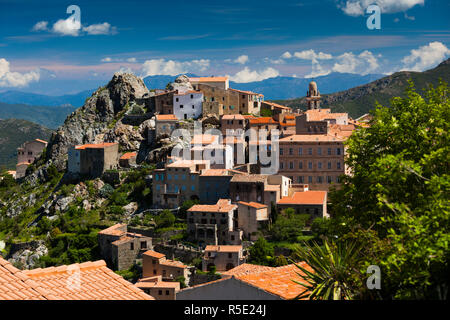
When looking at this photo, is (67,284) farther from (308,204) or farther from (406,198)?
(308,204)

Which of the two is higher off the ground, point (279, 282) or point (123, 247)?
point (279, 282)

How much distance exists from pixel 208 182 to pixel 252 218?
8531mm

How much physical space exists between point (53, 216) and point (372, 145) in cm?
6473

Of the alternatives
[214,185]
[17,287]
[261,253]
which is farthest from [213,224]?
[17,287]

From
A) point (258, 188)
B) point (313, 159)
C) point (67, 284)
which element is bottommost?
point (258, 188)

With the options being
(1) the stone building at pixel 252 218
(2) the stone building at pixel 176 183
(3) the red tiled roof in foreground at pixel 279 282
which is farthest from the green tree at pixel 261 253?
(3) the red tiled roof in foreground at pixel 279 282

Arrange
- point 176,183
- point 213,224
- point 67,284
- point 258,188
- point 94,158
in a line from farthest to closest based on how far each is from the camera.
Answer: point 94,158
point 176,183
point 258,188
point 213,224
point 67,284

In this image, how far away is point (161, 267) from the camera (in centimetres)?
5656

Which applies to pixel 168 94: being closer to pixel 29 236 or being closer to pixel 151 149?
pixel 151 149

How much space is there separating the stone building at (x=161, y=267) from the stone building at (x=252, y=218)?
8.08 m

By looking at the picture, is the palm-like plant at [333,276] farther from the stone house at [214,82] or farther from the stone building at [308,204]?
the stone house at [214,82]

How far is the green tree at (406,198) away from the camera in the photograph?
12.6m
